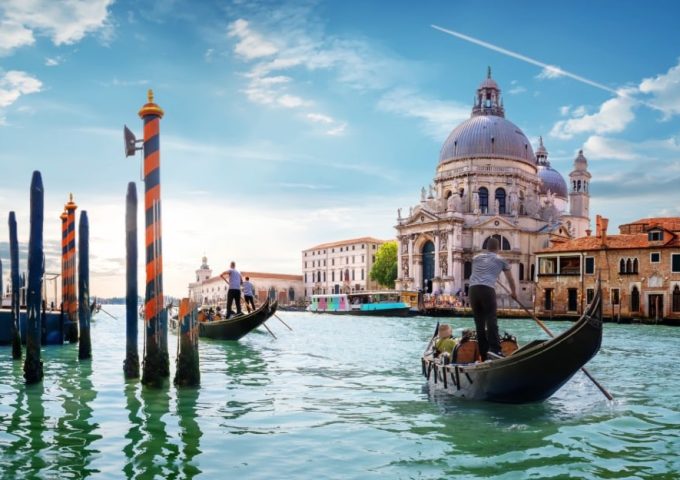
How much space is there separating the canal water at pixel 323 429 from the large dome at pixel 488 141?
43.3 m

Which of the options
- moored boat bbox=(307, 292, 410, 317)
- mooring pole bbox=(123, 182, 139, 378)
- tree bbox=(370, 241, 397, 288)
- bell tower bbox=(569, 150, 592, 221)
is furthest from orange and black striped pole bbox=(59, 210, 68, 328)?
bell tower bbox=(569, 150, 592, 221)

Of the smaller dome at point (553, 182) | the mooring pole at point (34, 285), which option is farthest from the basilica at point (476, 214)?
the mooring pole at point (34, 285)

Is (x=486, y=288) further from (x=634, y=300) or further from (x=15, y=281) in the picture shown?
(x=634, y=300)

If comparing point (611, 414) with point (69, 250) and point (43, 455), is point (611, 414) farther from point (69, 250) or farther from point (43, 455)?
point (69, 250)

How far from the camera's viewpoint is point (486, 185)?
2031 inches

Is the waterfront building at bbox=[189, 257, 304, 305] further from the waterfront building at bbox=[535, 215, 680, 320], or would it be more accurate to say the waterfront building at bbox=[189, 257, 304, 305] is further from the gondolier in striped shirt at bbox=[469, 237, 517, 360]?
the gondolier in striped shirt at bbox=[469, 237, 517, 360]

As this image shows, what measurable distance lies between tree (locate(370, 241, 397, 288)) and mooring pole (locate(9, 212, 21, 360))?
48.3m

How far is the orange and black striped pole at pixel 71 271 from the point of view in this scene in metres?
13.8

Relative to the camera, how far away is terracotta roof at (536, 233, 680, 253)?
31.2 meters

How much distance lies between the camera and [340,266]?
246 feet

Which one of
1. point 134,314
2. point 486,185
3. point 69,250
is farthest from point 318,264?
point 134,314

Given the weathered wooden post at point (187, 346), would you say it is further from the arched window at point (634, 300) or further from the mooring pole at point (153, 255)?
the arched window at point (634, 300)

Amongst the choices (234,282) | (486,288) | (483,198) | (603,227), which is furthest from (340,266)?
(486,288)

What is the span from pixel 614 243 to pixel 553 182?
111 ft
